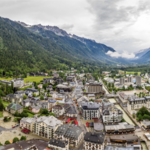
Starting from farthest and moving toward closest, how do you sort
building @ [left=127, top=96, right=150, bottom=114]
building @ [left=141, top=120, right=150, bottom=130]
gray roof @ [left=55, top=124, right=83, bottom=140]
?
building @ [left=127, top=96, right=150, bottom=114] < building @ [left=141, top=120, right=150, bottom=130] < gray roof @ [left=55, top=124, right=83, bottom=140]

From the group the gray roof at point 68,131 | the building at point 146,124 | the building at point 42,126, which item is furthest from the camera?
the building at point 146,124

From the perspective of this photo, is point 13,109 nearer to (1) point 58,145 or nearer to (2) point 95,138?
(1) point 58,145

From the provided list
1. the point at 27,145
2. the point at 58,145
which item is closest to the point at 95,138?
the point at 58,145

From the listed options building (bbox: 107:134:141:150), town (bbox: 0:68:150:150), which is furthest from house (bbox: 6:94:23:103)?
building (bbox: 107:134:141:150)

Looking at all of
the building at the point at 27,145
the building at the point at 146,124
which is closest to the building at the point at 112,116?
the building at the point at 146,124

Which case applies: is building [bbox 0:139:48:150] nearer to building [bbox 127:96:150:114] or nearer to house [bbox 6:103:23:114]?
house [bbox 6:103:23:114]

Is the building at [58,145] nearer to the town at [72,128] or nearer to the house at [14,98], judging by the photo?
the town at [72,128]
